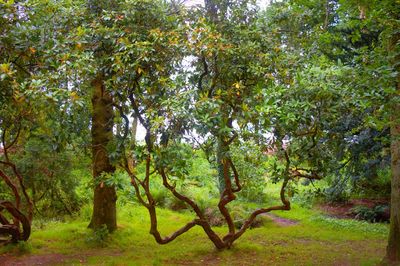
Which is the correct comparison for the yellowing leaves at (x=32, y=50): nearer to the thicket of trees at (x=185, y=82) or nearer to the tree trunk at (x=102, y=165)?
the thicket of trees at (x=185, y=82)

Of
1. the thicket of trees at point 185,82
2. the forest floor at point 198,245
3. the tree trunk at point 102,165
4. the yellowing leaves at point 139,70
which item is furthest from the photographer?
the tree trunk at point 102,165

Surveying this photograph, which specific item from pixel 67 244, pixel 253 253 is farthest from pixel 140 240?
pixel 253 253

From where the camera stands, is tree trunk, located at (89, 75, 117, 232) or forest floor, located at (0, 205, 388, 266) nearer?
forest floor, located at (0, 205, 388, 266)

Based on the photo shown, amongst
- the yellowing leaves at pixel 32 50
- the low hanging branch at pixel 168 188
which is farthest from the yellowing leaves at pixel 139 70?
the yellowing leaves at pixel 32 50

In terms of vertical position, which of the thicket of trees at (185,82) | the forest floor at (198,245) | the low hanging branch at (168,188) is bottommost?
the forest floor at (198,245)

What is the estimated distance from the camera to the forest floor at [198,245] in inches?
297

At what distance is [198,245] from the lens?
28.2ft

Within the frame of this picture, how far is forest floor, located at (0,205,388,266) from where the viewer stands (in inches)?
297

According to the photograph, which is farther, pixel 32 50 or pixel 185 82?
pixel 185 82

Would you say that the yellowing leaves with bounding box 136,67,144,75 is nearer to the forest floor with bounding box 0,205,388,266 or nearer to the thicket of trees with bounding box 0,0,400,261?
the thicket of trees with bounding box 0,0,400,261

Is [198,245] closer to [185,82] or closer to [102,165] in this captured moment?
[102,165]

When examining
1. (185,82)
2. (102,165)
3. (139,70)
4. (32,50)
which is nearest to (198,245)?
(102,165)

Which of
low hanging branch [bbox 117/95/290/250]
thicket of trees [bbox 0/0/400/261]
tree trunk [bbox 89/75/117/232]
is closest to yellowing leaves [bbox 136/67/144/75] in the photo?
thicket of trees [bbox 0/0/400/261]

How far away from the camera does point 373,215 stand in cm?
1135
